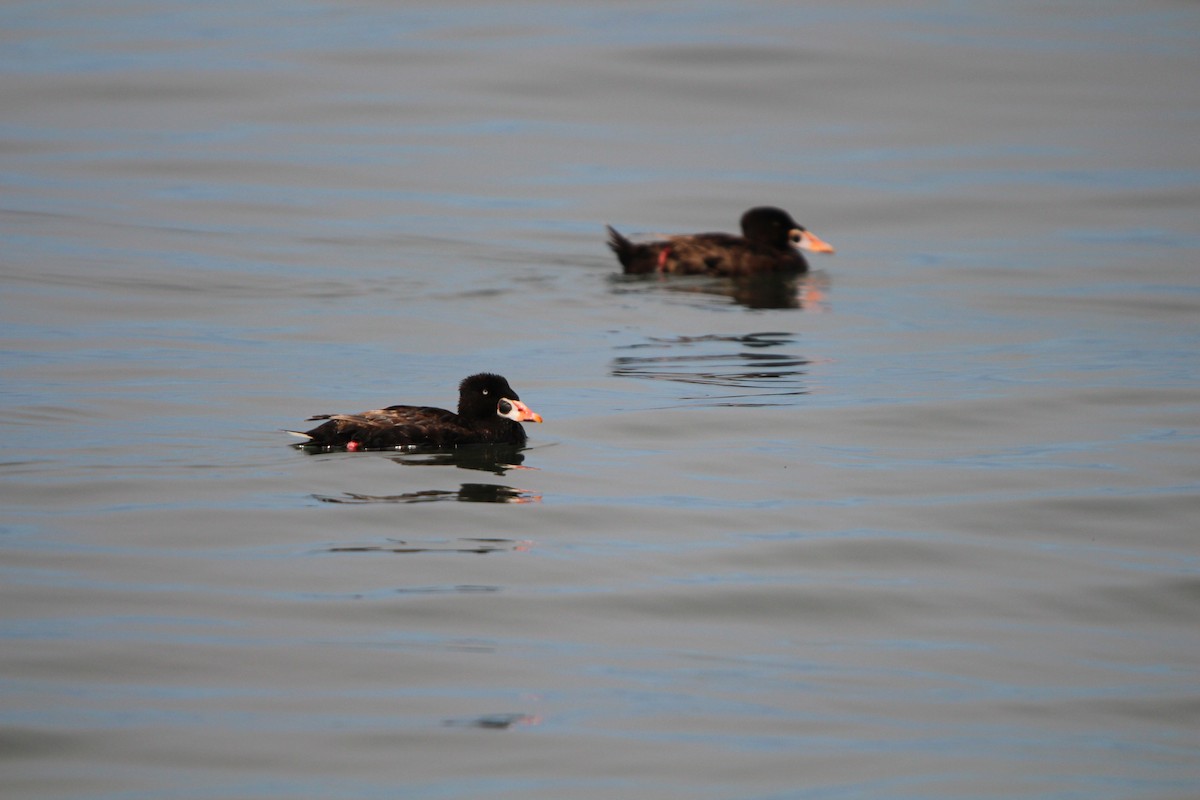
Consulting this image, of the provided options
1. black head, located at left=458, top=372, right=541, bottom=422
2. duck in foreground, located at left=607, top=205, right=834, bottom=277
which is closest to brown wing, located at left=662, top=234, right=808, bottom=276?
duck in foreground, located at left=607, top=205, right=834, bottom=277

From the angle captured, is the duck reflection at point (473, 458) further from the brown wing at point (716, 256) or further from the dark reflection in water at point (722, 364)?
the brown wing at point (716, 256)

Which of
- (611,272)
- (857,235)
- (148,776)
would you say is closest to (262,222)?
(611,272)

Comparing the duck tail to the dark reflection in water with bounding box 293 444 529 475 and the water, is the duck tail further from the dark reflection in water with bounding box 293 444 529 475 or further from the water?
the dark reflection in water with bounding box 293 444 529 475

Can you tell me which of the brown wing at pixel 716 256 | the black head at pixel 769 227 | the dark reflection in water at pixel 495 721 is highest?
the black head at pixel 769 227

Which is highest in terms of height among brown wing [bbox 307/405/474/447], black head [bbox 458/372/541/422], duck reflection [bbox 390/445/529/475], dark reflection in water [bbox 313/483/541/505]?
black head [bbox 458/372/541/422]

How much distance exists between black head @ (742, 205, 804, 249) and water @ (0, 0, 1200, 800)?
70 centimetres

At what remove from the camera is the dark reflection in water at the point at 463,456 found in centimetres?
1109

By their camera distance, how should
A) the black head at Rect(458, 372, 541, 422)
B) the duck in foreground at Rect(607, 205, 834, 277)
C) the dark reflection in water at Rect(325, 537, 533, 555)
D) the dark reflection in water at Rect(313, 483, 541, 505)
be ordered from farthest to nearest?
1. the duck in foreground at Rect(607, 205, 834, 277)
2. the black head at Rect(458, 372, 541, 422)
3. the dark reflection in water at Rect(313, 483, 541, 505)
4. the dark reflection in water at Rect(325, 537, 533, 555)

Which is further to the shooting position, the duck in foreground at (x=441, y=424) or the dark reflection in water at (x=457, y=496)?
the duck in foreground at (x=441, y=424)

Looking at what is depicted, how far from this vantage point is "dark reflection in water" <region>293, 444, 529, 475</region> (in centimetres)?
1109

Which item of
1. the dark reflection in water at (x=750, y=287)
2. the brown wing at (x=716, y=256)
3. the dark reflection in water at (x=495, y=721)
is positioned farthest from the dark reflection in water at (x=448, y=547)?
the brown wing at (x=716, y=256)

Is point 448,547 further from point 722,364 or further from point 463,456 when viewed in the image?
point 722,364

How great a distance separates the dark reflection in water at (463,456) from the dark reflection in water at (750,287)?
714cm

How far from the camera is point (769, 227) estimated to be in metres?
Answer: 20.6
